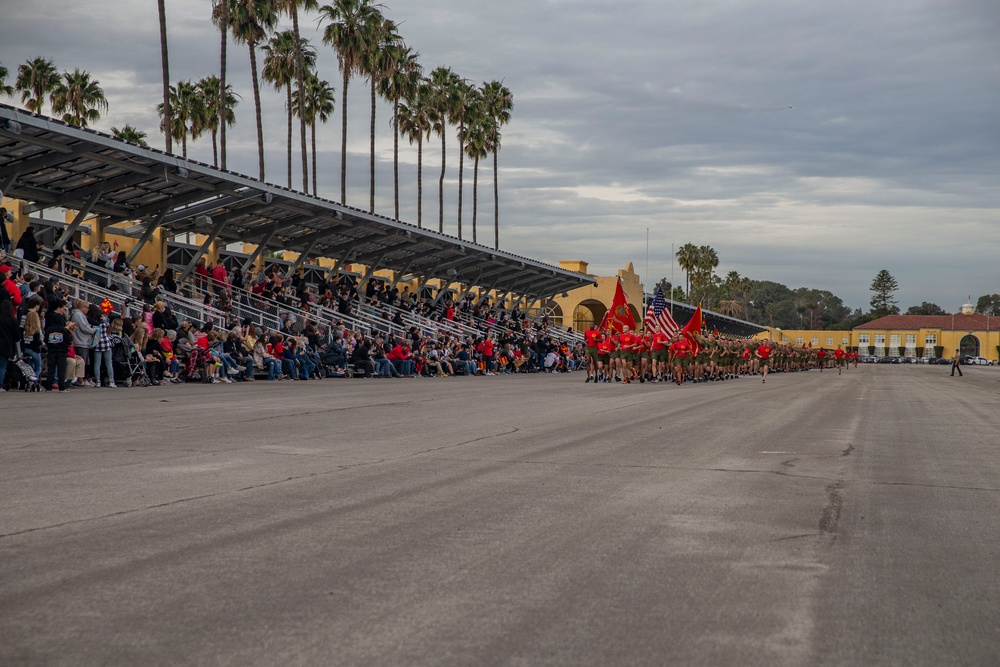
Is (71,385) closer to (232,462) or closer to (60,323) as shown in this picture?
(60,323)

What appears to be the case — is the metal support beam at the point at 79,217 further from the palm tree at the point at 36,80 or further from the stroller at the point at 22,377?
the palm tree at the point at 36,80

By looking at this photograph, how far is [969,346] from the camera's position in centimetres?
16975

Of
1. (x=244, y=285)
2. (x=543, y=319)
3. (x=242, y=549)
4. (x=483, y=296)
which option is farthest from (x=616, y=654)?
(x=543, y=319)

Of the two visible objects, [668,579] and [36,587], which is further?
[668,579]

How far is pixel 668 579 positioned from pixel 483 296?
173 feet

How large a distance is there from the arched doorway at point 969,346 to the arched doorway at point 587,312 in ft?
347

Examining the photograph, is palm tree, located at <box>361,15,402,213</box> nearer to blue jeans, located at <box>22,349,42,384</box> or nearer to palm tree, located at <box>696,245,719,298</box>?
blue jeans, located at <box>22,349,42,384</box>

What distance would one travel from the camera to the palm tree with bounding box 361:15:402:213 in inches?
2144

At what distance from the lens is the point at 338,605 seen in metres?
4.48

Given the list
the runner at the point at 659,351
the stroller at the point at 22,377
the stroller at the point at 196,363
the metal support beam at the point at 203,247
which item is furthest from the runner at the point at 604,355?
→ the stroller at the point at 22,377

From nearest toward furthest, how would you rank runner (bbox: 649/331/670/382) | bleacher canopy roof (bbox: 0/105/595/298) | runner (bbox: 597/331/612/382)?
1. bleacher canopy roof (bbox: 0/105/595/298)
2. runner (bbox: 597/331/612/382)
3. runner (bbox: 649/331/670/382)

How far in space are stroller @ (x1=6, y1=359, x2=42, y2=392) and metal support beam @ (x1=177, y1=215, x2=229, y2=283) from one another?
13.2m

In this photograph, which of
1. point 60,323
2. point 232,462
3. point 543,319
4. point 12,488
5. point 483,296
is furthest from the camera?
point 543,319

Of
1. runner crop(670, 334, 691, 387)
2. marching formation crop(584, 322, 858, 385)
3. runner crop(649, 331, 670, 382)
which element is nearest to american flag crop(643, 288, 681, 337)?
marching formation crop(584, 322, 858, 385)
